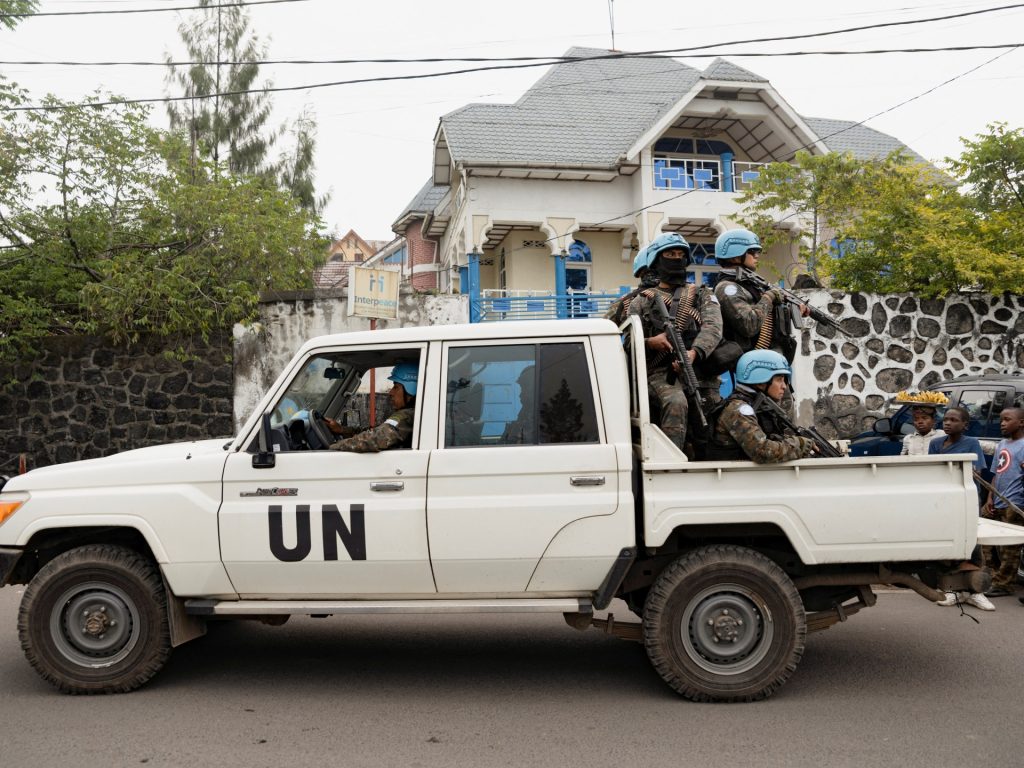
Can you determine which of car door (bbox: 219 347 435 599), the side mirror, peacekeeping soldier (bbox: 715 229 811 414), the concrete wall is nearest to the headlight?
car door (bbox: 219 347 435 599)

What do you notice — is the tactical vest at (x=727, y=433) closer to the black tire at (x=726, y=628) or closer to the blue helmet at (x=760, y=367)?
the blue helmet at (x=760, y=367)

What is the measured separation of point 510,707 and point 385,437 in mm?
1601

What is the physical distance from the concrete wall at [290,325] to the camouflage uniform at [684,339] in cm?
896

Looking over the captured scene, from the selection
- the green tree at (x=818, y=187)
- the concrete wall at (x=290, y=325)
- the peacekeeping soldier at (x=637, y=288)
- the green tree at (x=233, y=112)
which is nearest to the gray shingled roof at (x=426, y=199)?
the green tree at (x=233, y=112)

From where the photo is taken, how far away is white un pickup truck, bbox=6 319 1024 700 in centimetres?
480

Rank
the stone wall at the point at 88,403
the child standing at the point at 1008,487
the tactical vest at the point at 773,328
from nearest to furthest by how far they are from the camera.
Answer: the tactical vest at the point at 773,328 → the child standing at the point at 1008,487 → the stone wall at the point at 88,403

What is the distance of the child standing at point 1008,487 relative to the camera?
731 centimetres

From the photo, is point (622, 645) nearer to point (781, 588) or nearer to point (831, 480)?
point (781, 588)

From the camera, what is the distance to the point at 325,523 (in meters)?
4.92

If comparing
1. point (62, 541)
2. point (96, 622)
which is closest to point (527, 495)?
point (96, 622)

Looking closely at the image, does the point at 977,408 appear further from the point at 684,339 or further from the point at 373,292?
the point at 373,292

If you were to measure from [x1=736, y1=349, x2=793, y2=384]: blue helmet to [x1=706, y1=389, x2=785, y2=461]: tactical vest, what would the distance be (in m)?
0.09

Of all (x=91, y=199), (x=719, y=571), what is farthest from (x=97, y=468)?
(x=91, y=199)

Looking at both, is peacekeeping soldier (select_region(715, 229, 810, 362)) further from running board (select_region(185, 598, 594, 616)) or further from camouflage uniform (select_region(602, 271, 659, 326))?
running board (select_region(185, 598, 594, 616))
